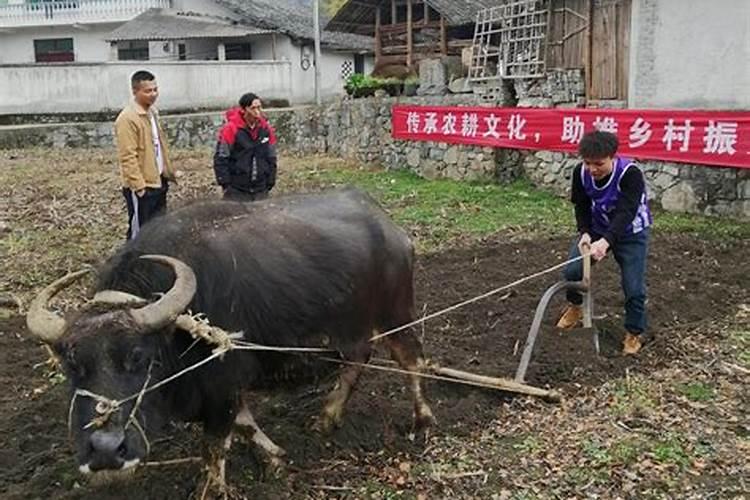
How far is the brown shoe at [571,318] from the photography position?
582 centimetres

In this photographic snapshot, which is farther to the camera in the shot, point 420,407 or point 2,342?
point 2,342

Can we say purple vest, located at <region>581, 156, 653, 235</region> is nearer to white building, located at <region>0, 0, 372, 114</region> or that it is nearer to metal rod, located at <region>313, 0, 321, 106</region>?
white building, located at <region>0, 0, 372, 114</region>

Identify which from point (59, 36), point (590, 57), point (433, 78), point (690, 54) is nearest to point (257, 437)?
point (690, 54)

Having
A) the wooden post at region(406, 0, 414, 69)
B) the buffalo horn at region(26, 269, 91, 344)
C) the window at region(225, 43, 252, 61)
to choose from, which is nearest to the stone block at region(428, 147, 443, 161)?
the wooden post at region(406, 0, 414, 69)

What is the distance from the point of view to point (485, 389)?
4.89m

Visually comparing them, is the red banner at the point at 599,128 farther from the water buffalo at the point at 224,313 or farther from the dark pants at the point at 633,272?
the water buffalo at the point at 224,313

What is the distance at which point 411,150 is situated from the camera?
15.2m

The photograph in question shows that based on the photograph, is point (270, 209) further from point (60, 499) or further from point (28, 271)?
point (28, 271)

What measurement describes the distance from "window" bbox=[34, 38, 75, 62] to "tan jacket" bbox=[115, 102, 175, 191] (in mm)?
30686

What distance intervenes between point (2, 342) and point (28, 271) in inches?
85.9

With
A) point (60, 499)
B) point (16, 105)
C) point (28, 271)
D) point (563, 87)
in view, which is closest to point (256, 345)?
point (60, 499)

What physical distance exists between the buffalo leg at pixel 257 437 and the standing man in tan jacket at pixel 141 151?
2.64m

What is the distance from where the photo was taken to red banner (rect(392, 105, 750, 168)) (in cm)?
938

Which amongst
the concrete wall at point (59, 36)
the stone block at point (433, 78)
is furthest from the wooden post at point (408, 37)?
the concrete wall at point (59, 36)
